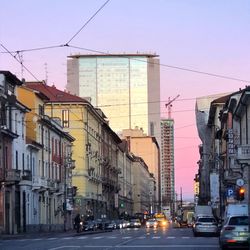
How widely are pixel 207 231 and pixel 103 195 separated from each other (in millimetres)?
70773

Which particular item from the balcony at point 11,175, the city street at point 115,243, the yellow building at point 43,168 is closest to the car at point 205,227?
the city street at point 115,243

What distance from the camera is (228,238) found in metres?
31.8

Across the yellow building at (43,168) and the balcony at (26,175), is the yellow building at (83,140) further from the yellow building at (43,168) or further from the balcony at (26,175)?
the balcony at (26,175)

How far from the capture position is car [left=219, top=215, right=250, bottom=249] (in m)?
31.4

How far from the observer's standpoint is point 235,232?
31.6m

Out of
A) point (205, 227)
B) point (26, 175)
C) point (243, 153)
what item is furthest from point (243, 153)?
point (26, 175)

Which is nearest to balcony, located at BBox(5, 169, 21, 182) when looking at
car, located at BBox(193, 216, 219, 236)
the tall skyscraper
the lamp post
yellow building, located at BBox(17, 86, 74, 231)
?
yellow building, located at BBox(17, 86, 74, 231)

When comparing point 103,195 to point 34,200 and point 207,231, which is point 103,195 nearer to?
point 34,200

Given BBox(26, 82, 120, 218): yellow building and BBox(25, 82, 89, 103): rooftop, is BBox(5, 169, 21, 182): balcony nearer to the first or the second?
BBox(26, 82, 120, 218): yellow building

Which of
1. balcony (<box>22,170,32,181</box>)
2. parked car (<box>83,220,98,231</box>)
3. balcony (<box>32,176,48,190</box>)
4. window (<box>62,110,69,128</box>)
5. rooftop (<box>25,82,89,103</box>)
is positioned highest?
rooftop (<box>25,82,89,103</box>)

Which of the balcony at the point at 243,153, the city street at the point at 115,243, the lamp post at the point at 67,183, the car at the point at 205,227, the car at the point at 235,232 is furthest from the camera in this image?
the lamp post at the point at 67,183

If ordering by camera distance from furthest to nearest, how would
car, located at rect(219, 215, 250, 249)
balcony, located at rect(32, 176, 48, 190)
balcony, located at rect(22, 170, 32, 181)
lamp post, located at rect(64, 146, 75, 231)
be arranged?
lamp post, located at rect(64, 146, 75, 231), balcony, located at rect(32, 176, 48, 190), balcony, located at rect(22, 170, 32, 181), car, located at rect(219, 215, 250, 249)

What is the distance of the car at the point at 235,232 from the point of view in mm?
31391

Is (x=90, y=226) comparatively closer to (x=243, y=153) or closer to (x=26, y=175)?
(x=26, y=175)
